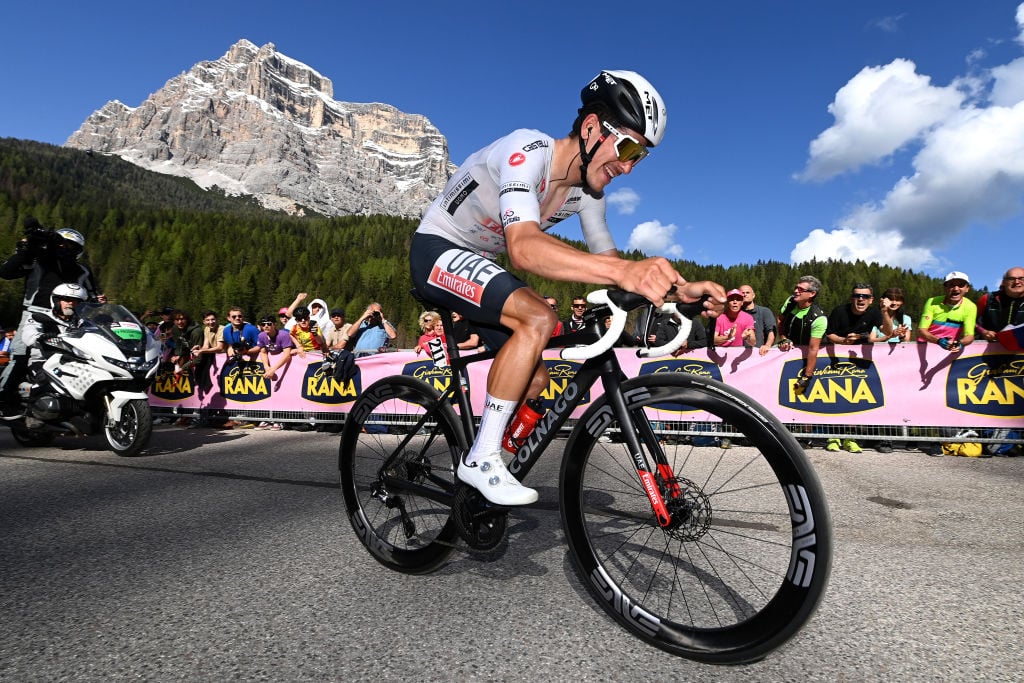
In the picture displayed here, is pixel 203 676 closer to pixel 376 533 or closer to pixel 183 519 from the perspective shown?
pixel 376 533

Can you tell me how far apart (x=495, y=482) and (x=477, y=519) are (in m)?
0.23

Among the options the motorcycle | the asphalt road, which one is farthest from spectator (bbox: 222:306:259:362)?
the asphalt road

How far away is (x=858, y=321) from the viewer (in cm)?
725

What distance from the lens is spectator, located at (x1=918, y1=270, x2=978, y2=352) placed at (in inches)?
267

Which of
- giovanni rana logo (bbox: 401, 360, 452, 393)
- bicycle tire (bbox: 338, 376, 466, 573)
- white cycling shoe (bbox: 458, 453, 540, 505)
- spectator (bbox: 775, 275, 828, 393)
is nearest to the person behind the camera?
white cycling shoe (bbox: 458, 453, 540, 505)

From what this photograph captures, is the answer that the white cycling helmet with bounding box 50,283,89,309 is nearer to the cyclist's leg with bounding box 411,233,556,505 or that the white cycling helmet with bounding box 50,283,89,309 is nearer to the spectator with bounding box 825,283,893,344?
the cyclist's leg with bounding box 411,233,556,505

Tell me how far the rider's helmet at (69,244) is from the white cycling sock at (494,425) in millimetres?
6634

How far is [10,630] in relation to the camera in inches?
78.0

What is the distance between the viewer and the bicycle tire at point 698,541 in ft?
5.51

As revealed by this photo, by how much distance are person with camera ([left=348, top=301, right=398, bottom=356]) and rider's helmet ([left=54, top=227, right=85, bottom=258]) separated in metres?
3.92

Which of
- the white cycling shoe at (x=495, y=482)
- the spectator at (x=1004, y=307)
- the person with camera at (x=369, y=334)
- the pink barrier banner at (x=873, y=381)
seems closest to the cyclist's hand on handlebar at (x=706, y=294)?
the white cycling shoe at (x=495, y=482)

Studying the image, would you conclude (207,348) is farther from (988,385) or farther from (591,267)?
(988,385)

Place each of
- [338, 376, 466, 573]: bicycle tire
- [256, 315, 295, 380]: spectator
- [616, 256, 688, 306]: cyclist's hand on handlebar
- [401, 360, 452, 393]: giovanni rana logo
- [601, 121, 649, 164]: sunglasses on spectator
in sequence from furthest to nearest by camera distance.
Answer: [256, 315, 295, 380]: spectator < [401, 360, 452, 393]: giovanni rana logo < [338, 376, 466, 573]: bicycle tire < [601, 121, 649, 164]: sunglasses on spectator < [616, 256, 688, 306]: cyclist's hand on handlebar

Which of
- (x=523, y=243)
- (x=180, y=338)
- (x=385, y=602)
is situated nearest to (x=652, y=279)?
(x=523, y=243)
